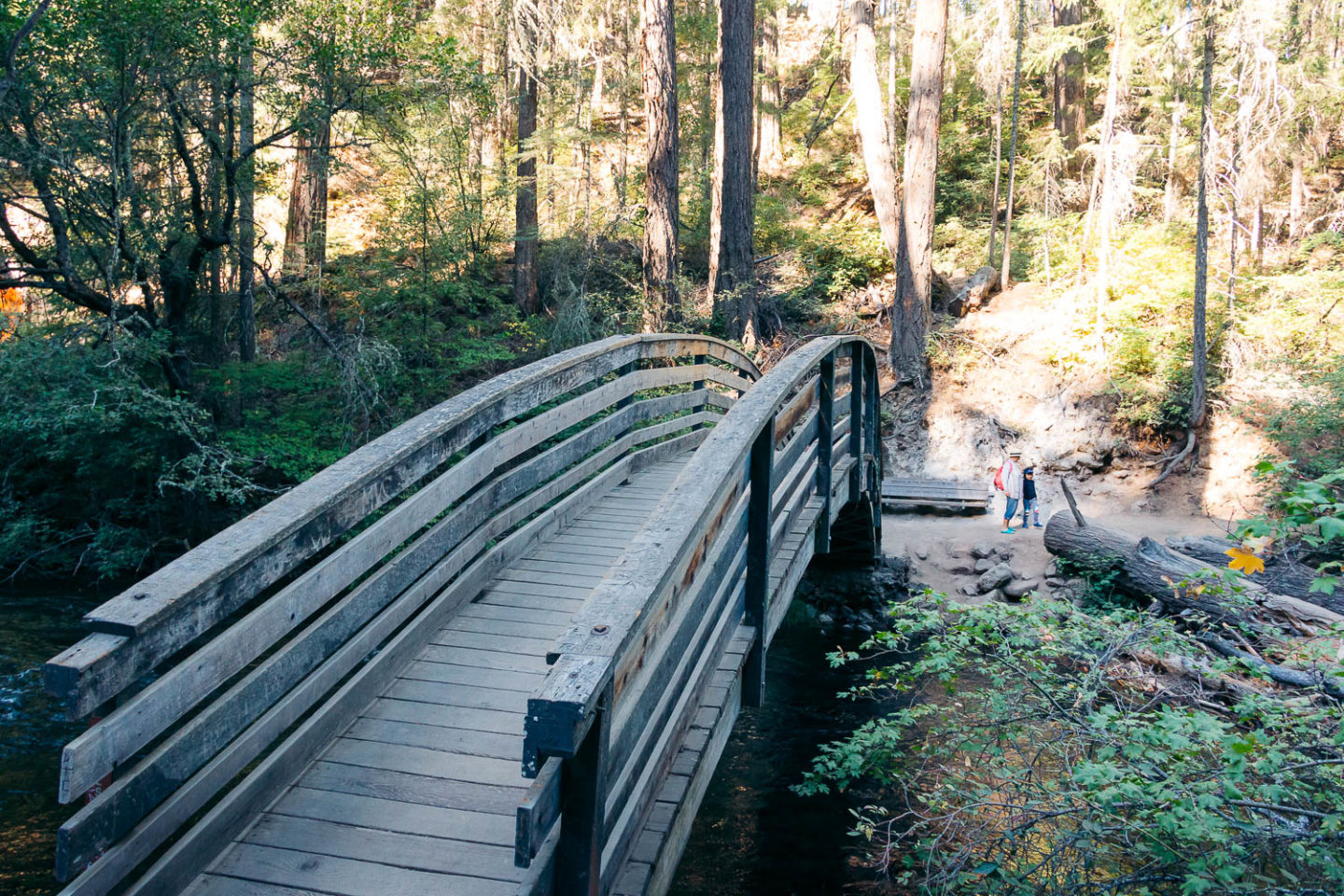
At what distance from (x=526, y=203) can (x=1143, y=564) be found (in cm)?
1329

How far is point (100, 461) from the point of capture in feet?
40.8

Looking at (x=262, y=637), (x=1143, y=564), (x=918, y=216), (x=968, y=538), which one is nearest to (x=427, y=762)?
(x=262, y=637)

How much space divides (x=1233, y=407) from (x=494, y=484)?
530 inches

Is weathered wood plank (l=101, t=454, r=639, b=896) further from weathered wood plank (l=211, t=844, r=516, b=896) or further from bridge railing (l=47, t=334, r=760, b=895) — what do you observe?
weathered wood plank (l=211, t=844, r=516, b=896)

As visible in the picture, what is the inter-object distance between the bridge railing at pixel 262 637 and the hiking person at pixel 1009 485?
33.8 feet

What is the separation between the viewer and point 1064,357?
16109mm

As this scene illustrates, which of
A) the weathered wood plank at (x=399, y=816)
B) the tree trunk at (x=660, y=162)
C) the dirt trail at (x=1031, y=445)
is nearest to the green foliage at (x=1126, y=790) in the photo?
the weathered wood plank at (x=399, y=816)

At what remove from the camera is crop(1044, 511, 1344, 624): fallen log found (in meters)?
8.67

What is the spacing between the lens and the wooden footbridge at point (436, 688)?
87.2 inches

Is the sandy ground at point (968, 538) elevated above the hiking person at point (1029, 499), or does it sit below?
below

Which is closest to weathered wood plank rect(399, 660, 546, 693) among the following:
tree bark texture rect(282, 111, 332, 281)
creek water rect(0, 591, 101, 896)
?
creek water rect(0, 591, 101, 896)

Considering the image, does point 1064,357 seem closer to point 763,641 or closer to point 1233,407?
point 1233,407

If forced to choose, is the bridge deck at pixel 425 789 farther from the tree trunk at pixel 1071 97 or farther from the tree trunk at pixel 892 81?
the tree trunk at pixel 1071 97

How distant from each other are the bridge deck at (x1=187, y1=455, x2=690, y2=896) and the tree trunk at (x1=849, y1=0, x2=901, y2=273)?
52.5ft
